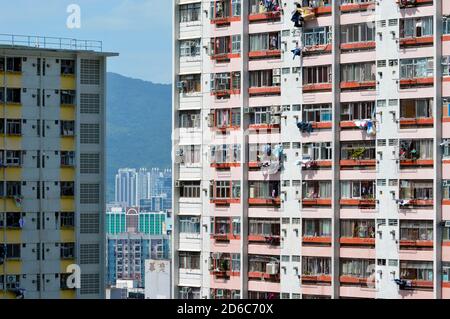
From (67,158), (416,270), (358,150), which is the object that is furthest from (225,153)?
(67,158)

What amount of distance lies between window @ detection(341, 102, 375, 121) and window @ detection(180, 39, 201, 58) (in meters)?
3.85

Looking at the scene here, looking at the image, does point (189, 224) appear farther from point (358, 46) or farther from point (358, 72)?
point (358, 46)

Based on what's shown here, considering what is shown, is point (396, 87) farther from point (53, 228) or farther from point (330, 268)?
point (53, 228)

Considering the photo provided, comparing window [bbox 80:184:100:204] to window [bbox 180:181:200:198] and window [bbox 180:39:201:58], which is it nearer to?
window [bbox 180:181:200:198]

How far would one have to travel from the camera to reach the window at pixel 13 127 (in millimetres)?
29641

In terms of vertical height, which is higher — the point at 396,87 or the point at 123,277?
the point at 396,87

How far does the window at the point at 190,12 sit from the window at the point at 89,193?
670cm

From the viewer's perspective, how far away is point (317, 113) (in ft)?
76.9

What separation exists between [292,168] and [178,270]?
141 inches

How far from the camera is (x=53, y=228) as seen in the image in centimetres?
3025

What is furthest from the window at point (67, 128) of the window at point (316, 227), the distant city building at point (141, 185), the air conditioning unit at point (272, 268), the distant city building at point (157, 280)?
the distant city building at point (141, 185)

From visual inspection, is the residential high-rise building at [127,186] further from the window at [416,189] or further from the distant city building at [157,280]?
the window at [416,189]

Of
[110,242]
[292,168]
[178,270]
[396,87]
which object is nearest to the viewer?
[396,87]

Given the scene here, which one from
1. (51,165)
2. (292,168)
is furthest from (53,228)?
(292,168)
